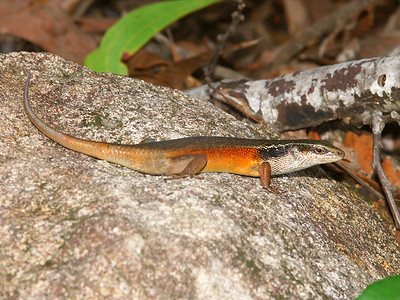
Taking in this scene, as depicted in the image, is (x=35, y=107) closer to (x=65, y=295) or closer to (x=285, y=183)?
(x=65, y=295)

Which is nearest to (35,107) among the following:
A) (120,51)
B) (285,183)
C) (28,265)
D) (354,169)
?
(28,265)

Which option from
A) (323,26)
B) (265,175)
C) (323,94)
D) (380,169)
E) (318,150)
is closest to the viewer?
(265,175)

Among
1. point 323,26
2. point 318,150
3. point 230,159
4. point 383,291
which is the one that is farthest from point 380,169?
point 323,26

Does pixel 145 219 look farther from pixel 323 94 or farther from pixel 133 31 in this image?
pixel 133 31

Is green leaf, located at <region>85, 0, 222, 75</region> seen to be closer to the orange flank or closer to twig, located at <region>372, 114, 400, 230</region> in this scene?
the orange flank

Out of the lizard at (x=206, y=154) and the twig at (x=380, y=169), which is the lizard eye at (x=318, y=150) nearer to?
the lizard at (x=206, y=154)

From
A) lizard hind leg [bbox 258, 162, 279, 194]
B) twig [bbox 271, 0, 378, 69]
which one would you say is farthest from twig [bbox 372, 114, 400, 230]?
twig [bbox 271, 0, 378, 69]

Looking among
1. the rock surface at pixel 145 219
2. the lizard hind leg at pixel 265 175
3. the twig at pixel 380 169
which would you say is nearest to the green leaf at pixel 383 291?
the rock surface at pixel 145 219
